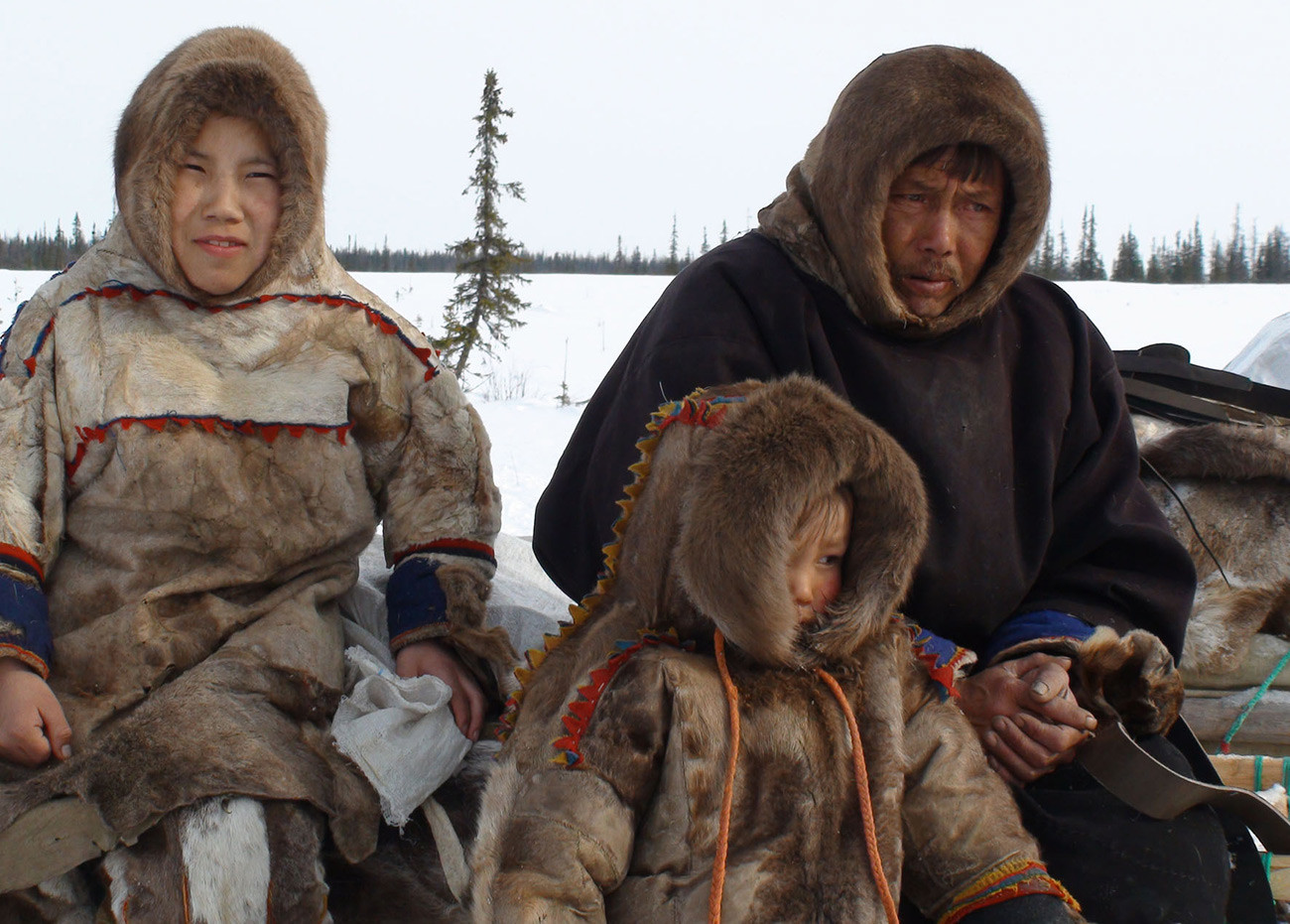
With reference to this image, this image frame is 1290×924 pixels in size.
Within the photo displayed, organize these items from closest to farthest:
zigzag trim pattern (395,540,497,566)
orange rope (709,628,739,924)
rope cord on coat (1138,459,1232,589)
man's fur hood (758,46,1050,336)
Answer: orange rope (709,628,739,924)
man's fur hood (758,46,1050,336)
zigzag trim pattern (395,540,497,566)
rope cord on coat (1138,459,1232,589)

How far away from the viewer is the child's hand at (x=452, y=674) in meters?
2.37

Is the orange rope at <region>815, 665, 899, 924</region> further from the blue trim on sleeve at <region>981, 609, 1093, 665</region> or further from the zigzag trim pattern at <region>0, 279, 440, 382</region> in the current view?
the zigzag trim pattern at <region>0, 279, 440, 382</region>

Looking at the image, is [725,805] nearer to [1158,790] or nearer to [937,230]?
[1158,790]

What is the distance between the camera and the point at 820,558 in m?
1.83

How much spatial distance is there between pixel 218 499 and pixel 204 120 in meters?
0.83

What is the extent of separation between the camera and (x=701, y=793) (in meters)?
1.68

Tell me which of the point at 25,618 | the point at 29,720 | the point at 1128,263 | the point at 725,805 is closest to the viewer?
the point at 725,805

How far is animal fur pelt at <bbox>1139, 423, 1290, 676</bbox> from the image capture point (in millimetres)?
3072

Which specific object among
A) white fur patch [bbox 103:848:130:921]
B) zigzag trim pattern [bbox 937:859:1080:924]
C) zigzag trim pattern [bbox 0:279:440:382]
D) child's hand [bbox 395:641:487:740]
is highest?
zigzag trim pattern [bbox 0:279:440:382]

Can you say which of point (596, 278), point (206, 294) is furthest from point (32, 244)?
point (206, 294)

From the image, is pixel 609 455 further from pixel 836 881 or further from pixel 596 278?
pixel 596 278

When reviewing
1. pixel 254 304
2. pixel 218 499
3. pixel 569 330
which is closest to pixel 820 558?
pixel 218 499

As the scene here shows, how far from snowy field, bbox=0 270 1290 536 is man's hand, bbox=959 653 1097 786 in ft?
13.1

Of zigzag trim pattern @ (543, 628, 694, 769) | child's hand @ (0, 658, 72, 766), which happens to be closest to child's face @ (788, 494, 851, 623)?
zigzag trim pattern @ (543, 628, 694, 769)
